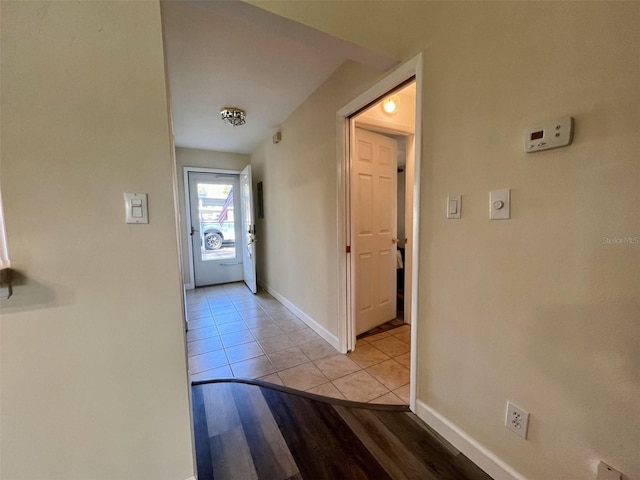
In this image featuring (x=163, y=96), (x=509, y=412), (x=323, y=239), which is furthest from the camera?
(x=323, y=239)

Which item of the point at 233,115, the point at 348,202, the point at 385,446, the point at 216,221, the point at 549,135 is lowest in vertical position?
the point at 385,446

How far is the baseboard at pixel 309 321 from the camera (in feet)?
7.85

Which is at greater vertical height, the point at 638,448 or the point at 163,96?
the point at 163,96

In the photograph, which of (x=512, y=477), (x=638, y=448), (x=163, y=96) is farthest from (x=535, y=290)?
(x=163, y=96)

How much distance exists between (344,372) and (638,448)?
1.51 meters

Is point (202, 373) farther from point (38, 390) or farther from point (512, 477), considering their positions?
point (512, 477)

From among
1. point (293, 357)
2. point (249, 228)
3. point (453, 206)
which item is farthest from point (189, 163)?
point (453, 206)

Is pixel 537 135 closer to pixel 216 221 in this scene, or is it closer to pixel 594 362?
pixel 594 362

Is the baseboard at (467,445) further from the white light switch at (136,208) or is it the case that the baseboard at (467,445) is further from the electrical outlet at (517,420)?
the white light switch at (136,208)

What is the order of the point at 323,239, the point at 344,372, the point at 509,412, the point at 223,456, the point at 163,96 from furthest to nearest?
1. the point at 323,239
2. the point at 344,372
3. the point at 223,456
4. the point at 509,412
5. the point at 163,96

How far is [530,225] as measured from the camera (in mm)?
990

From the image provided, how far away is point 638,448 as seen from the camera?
78cm

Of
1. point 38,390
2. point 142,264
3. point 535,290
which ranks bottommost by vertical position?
point 38,390

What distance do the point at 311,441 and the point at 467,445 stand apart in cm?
79
